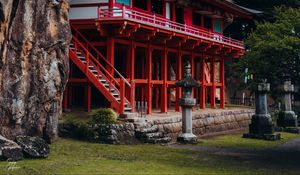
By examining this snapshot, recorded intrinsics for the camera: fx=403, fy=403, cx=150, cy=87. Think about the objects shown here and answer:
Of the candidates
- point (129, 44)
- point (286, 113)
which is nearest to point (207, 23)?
point (286, 113)

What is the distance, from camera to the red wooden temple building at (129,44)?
68.5 ft

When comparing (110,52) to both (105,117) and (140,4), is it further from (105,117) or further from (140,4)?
(140,4)

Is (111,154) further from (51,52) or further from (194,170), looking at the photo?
(51,52)

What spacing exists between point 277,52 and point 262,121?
8.46 meters

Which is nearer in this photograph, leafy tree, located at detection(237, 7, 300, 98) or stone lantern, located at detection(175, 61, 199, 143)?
stone lantern, located at detection(175, 61, 199, 143)

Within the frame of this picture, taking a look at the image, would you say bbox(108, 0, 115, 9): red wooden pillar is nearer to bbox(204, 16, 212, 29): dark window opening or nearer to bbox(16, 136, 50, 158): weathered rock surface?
bbox(16, 136, 50, 158): weathered rock surface

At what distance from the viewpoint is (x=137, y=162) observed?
1323 centimetres

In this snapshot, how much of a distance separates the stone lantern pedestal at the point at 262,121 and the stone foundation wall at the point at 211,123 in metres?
3.93

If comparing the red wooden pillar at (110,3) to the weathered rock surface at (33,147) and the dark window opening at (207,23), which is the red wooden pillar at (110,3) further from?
the dark window opening at (207,23)

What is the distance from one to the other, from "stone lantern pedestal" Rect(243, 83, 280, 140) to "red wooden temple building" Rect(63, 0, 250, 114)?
19.3ft

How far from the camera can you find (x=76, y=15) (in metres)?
22.9

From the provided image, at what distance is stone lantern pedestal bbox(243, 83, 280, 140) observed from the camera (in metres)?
22.5

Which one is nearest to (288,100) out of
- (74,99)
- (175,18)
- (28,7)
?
(175,18)

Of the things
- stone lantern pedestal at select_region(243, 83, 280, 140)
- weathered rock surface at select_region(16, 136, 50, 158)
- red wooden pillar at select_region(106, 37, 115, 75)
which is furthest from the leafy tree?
weathered rock surface at select_region(16, 136, 50, 158)
